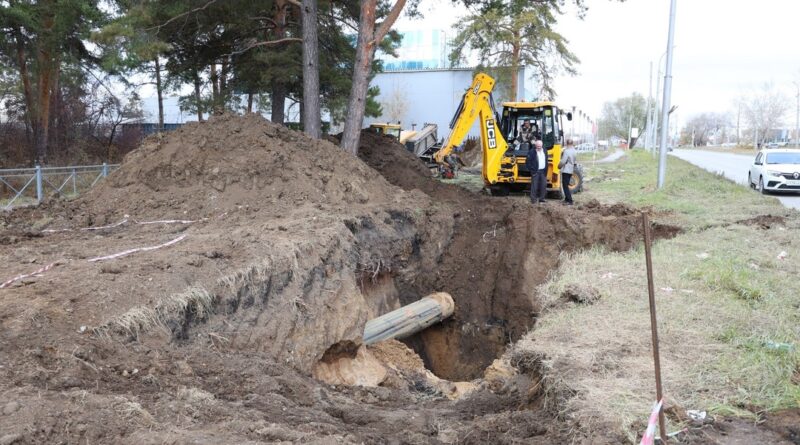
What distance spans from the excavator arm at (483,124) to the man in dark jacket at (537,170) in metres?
0.97

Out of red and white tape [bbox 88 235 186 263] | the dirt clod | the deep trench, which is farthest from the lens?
the deep trench

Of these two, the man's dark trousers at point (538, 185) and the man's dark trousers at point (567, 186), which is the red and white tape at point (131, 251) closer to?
the man's dark trousers at point (538, 185)

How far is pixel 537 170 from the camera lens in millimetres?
14641

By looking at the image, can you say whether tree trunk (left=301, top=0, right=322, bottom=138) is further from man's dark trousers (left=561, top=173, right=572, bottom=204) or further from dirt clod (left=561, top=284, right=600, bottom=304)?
dirt clod (left=561, top=284, right=600, bottom=304)

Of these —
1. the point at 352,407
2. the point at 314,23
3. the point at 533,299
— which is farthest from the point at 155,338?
the point at 314,23

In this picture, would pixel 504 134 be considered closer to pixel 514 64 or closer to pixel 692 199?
pixel 692 199

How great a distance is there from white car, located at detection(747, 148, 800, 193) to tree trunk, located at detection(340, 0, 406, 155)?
13.3 metres

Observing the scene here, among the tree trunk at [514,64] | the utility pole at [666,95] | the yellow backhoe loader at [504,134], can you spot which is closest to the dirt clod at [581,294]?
the yellow backhoe loader at [504,134]

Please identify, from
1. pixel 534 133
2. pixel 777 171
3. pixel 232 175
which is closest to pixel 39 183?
pixel 232 175

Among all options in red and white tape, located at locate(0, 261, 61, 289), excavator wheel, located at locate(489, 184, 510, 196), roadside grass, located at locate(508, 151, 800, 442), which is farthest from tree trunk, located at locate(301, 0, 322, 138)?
red and white tape, located at locate(0, 261, 61, 289)

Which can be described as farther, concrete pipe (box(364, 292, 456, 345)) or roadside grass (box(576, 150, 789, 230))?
roadside grass (box(576, 150, 789, 230))

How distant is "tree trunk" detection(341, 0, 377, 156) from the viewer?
1361 cm

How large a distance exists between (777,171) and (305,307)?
17.8 m

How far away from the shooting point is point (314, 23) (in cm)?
1413
